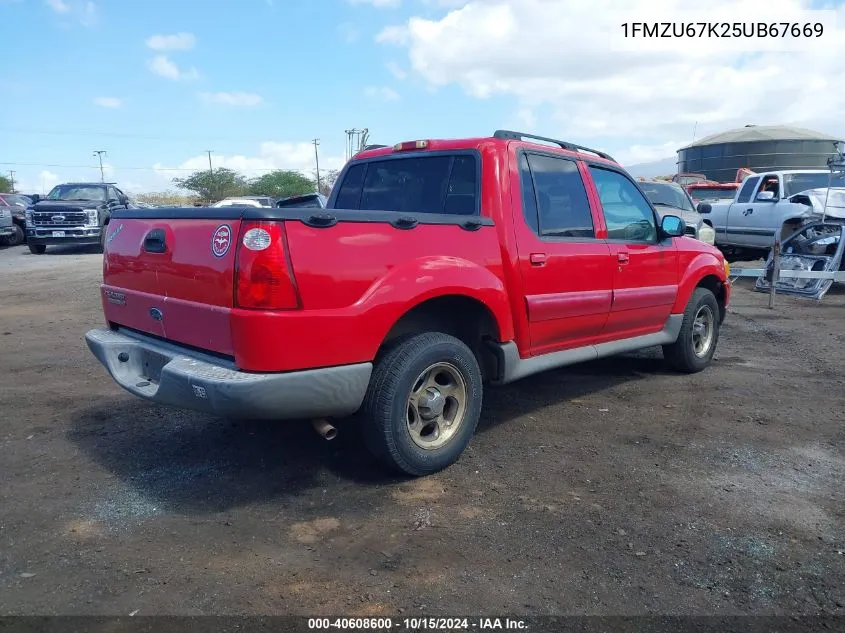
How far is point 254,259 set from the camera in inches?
121

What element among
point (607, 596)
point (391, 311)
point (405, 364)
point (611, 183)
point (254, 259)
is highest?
point (611, 183)

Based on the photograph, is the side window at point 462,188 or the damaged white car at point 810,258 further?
the damaged white car at point 810,258

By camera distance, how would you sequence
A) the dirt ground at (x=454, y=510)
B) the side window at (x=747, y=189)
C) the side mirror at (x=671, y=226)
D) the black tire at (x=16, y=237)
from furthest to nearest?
the black tire at (x=16, y=237)
the side window at (x=747, y=189)
the side mirror at (x=671, y=226)
the dirt ground at (x=454, y=510)

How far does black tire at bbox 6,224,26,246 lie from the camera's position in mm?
21719

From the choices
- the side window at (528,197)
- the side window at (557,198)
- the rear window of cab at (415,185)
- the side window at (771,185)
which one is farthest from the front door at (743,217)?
the rear window of cab at (415,185)

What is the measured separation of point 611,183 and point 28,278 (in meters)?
12.3

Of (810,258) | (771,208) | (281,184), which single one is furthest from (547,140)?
(281,184)

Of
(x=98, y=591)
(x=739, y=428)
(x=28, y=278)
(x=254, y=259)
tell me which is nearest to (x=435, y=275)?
(x=254, y=259)

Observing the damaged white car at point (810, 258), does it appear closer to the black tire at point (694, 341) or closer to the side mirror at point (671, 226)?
the black tire at point (694, 341)

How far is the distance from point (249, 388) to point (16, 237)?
22704mm

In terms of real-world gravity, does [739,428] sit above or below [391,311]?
below

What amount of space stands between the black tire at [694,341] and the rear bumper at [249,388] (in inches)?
138

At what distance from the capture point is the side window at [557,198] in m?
4.42

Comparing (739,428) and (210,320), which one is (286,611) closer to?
(210,320)
